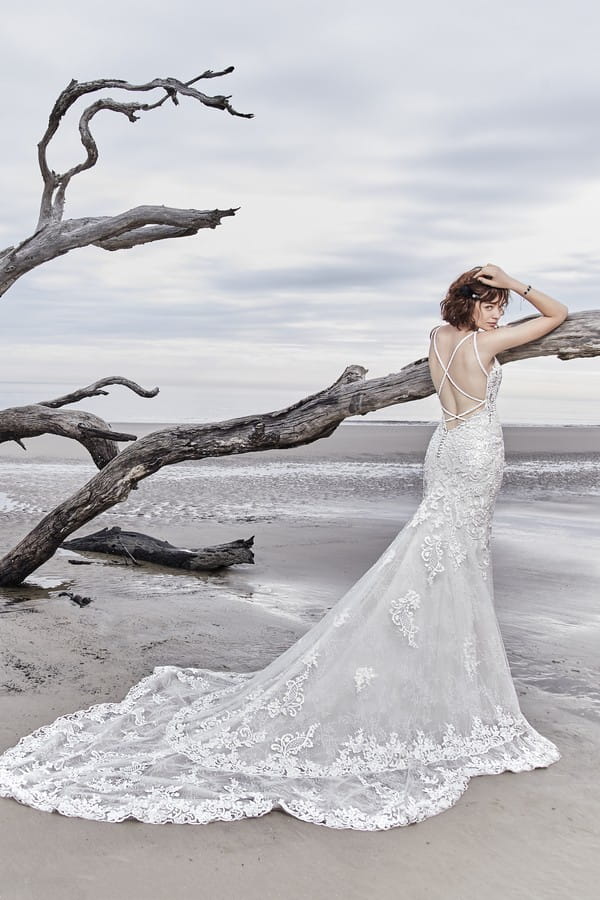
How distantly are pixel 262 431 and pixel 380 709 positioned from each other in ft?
9.34

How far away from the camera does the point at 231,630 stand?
6727mm

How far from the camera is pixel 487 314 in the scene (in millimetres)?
4617

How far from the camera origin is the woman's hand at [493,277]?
4500 millimetres

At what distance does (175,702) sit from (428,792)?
1.61 metres

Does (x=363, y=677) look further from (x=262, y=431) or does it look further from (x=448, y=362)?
(x=262, y=431)

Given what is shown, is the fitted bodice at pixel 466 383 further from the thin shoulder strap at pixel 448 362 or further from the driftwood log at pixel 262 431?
the driftwood log at pixel 262 431

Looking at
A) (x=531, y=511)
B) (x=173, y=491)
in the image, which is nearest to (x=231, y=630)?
(x=531, y=511)

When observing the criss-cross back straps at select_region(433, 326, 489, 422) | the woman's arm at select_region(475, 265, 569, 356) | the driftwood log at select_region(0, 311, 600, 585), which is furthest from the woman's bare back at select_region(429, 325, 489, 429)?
the driftwood log at select_region(0, 311, 600, 585)

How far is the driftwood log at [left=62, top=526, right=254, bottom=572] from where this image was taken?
9352 mm

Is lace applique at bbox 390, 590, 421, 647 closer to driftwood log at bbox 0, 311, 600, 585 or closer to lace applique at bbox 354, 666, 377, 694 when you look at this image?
lace applique at bbox 354, 666, 377, 694

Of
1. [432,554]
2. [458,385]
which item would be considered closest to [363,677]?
[432,554]

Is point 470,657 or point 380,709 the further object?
point 470,657

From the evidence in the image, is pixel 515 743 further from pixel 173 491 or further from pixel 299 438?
pixel 173 491

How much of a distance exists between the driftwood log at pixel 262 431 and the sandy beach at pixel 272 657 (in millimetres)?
624
